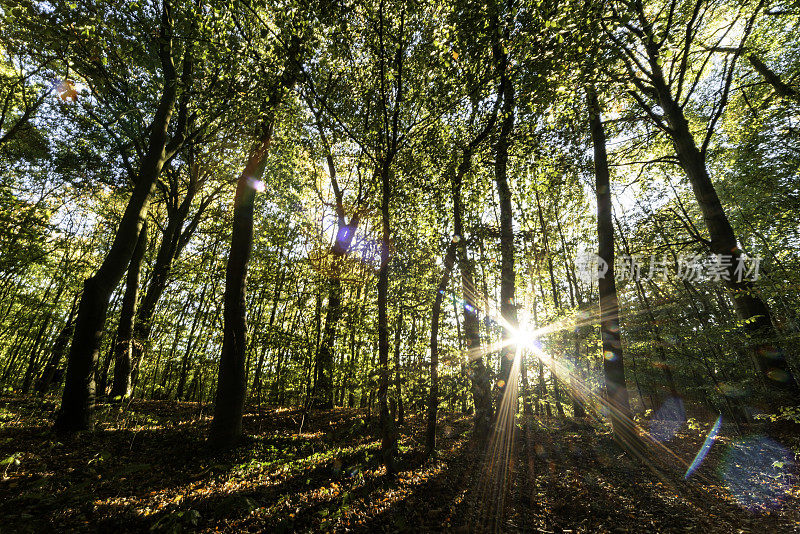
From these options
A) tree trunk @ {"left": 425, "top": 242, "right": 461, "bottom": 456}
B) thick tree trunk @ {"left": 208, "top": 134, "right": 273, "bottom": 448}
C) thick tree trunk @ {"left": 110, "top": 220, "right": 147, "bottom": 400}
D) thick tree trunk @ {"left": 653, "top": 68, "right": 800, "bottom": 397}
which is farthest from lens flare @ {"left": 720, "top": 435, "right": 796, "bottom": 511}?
thick tree trunk @ {"left": 110, "top": 220, "right": 147, "bottom": 400}

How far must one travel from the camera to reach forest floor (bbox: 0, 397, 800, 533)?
4.55m

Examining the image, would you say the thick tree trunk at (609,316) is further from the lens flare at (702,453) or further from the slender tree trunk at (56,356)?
the slender tree trunk at (56,356)

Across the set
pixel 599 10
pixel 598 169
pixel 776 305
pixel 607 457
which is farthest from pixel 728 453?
pixel 776 305

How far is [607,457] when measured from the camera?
834 centimetres

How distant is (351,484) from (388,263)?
5.19 metres

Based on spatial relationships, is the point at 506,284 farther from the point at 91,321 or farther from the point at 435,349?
the point at 91,321

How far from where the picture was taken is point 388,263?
8.62 meters

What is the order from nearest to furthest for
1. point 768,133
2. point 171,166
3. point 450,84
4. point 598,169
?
point 450,84 < point 598,169 < point 768,133 < point 171,166

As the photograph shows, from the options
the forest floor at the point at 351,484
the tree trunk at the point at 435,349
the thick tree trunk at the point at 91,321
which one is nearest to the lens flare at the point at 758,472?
the forest floor at the point at 351,484

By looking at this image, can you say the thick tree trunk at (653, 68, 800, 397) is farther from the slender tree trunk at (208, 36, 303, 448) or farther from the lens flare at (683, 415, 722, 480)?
the slender tree trunk at (208, 36, 303, 448)

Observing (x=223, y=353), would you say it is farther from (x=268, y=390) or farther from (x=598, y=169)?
(x=598, y=169)

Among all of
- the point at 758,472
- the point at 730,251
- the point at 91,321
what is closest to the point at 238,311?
the point at 91,321

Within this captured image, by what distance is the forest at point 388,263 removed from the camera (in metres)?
5.45

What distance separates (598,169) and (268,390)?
494 inches
